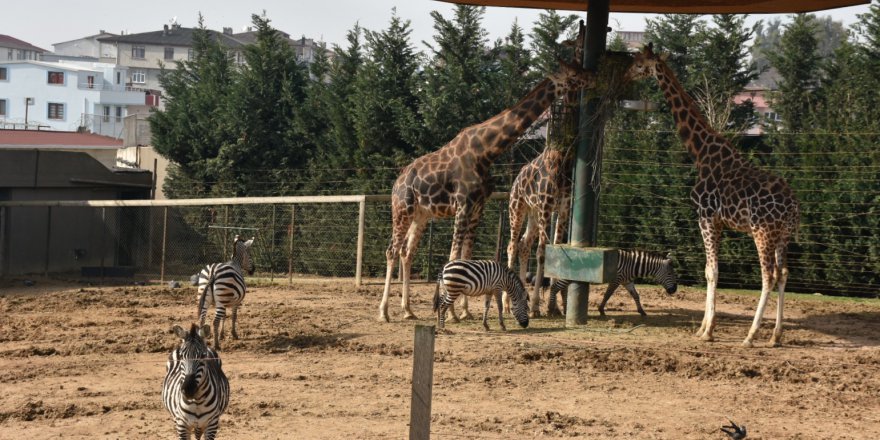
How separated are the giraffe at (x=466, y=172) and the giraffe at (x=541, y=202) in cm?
66

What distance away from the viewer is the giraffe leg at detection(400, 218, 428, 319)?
1398 cm

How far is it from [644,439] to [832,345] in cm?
502

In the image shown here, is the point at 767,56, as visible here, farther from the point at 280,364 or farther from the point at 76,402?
the point at 76,402

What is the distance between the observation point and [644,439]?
8.49m

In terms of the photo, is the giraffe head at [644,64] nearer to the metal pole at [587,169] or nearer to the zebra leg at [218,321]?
the metal pole at [587,169]

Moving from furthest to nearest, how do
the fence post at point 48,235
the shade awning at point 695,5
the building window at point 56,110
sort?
the building window at point 56,110 → the fence post at point 48,235 → the shade awning at point 695,5

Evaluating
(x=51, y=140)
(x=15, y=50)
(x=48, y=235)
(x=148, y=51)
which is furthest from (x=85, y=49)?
(x=48, y=235)

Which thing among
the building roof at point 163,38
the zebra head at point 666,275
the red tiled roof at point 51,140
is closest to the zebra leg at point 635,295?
the zebra head at point 666,275

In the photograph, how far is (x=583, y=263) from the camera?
12.9 m

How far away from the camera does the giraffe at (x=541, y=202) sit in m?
13.8

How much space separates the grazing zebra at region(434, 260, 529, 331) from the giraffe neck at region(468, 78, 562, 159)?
166cm

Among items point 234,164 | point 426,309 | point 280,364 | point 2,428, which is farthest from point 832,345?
point 234,164

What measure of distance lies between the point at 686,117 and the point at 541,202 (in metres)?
2.24

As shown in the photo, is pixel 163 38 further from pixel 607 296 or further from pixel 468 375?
pixel 468 375
